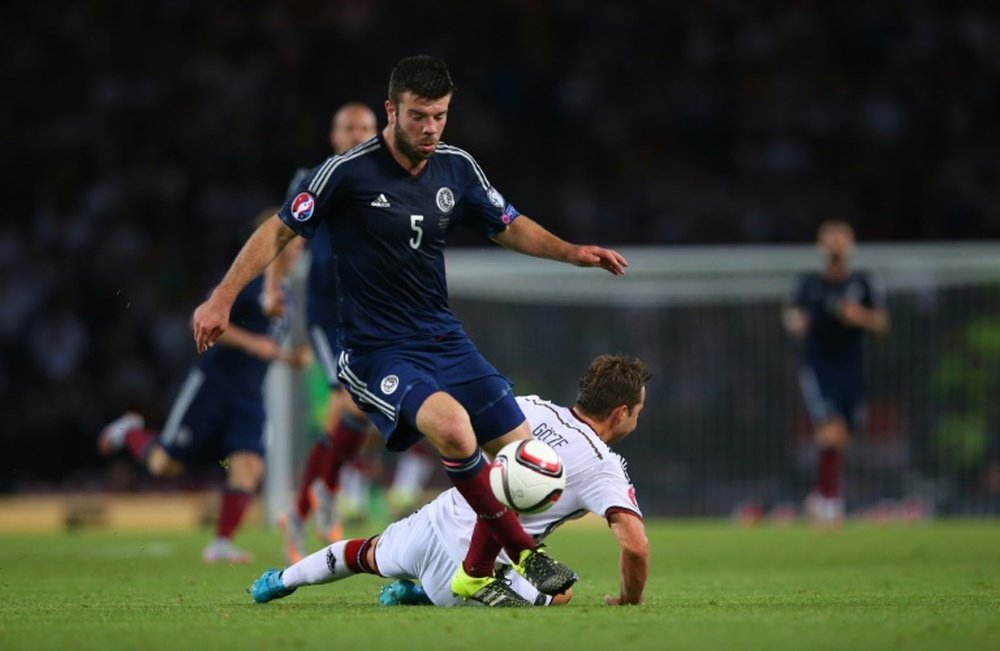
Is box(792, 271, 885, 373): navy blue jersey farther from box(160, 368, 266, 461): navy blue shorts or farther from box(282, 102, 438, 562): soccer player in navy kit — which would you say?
box(160, 368, 266, 461): navy blue shorts

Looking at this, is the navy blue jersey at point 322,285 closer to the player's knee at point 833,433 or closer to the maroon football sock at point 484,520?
the maroon football sock at point 484,520

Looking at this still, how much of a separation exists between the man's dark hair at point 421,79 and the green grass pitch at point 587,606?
2.01 metres

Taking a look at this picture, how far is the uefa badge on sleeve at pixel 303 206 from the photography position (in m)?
6.45

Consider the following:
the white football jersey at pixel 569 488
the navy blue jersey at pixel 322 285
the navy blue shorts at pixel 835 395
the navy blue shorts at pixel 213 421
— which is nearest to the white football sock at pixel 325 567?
the white football jersey at pixel 569 488

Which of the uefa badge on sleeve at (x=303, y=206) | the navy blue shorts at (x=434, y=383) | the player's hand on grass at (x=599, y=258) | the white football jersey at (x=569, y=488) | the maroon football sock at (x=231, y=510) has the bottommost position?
the maroon football sock at (x=231, y=510)

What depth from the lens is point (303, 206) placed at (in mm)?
6469

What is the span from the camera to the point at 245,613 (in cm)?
602

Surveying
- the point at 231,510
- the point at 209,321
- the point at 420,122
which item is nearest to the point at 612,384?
the point at 420,122

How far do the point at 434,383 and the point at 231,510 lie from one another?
13.1ft

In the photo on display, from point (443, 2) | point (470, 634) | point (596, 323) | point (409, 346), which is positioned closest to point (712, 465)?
point (596, 323)

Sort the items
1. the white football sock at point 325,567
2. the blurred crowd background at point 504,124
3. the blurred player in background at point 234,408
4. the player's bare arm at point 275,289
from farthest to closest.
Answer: the blurred crowd background at point 504,124
the blurred player in background at point 234,408
the player's bare arm at point 275,289
the white football sock at point 325,567

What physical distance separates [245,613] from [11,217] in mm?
13693

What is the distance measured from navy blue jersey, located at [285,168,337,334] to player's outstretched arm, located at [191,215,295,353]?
2778 millimetres

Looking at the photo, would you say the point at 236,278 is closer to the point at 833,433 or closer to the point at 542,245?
the point at 542,245
